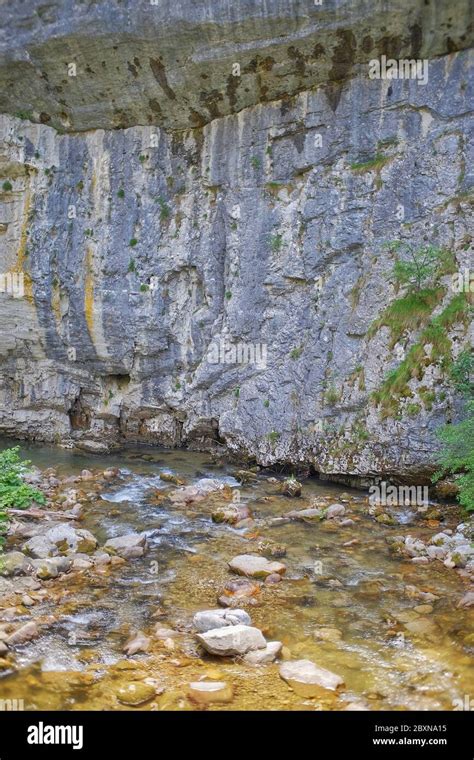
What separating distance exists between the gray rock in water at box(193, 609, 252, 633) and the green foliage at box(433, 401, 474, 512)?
523 cm

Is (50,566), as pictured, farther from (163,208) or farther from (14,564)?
(163,208)

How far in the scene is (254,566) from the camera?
31.6 ft

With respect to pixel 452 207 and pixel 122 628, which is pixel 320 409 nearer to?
pixel 452 207

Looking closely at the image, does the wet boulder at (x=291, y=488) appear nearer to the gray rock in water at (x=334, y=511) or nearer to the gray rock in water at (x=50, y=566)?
the gray rock in water at (x=334, y=511)

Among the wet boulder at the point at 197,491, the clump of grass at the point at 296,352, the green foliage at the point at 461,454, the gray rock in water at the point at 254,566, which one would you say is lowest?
the wet boulder at the point at 197,491

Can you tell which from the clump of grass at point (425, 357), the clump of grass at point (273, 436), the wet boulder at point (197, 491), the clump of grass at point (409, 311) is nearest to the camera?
the clump of grass at point (425, 357)

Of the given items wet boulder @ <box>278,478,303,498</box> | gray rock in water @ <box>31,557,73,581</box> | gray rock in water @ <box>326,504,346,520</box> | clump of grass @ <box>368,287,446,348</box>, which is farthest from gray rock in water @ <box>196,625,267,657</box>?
clump of grass @ <box>368,287,446,348</box>

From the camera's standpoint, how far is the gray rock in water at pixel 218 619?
296 inches

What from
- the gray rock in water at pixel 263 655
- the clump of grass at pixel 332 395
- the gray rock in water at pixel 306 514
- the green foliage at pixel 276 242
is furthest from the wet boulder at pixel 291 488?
the gray rock in water at pixel 263 655

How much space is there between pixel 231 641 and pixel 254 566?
2697mm

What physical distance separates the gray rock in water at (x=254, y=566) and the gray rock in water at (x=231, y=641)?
2278mm

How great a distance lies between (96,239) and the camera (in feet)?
68.8

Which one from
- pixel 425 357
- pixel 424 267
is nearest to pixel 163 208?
pixel 424 267

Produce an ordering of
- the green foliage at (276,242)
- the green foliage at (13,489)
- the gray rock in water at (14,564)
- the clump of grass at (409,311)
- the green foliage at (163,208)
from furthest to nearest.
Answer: the green foliage at (163,208)
the green foliage at (276,242)
the clump of grass at (409,311)
the green foliage at (13,489)
the gray rock in water at (14,564)
